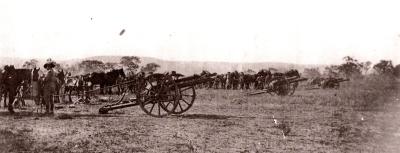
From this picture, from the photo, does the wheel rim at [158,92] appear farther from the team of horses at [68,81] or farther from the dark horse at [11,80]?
the dark horse at [11,80]

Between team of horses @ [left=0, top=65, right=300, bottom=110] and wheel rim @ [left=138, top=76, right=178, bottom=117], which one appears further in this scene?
team of horses @ [left=0, top=65, right=300, bottom=110]

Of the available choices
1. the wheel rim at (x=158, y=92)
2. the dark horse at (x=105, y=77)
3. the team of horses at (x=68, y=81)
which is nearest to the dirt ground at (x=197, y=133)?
the wheel rim at (x=158, y=92)

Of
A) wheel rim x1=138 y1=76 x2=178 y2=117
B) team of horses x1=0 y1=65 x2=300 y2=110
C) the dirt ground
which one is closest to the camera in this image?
the dirt ground

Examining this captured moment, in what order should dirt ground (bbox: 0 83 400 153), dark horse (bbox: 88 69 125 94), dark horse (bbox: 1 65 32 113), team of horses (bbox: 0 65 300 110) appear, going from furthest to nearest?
dark horse (bbox: 88 69 125 94)
team of horses (bbox: 0 65 300 110)
dark horse (bbox: 1 65 32 113)
dirt ground (bbox: 0 83 400 153)

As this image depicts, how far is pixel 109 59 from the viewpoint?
575 ft

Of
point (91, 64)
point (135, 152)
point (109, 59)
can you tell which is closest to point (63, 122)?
point (135, 152)

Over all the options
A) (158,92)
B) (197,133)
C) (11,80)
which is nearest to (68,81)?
(11,80)

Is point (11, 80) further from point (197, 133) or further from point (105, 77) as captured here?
point (105, 77)

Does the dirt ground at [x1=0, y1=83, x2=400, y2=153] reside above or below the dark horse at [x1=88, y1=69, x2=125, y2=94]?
below

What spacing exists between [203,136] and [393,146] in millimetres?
3990

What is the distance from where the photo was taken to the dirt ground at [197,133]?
9984 millimetres

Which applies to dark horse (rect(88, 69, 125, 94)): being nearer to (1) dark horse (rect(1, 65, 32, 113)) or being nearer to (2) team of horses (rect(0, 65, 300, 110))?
(2) team of horses (rect(0, 65, 300, 110))

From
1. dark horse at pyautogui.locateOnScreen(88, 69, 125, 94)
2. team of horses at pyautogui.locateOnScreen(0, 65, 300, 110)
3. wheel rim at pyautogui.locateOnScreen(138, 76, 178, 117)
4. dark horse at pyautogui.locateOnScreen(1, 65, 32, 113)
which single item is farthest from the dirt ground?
dark horse at pyautogui.locateOnScreen(88, 69, 125, 94)

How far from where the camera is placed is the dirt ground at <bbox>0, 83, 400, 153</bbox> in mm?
9984
